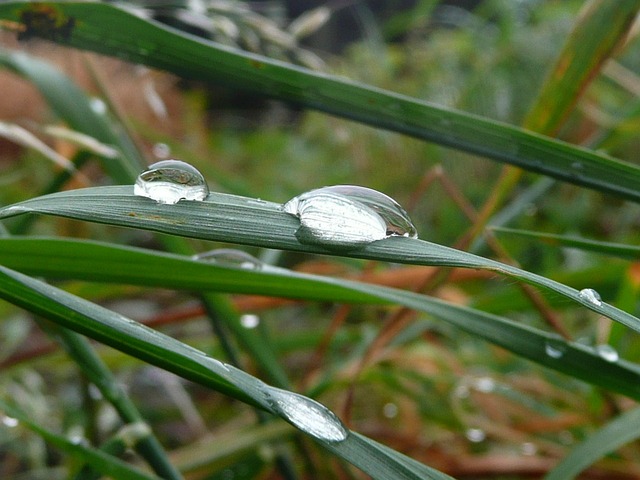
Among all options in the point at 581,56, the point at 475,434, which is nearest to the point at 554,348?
the point at 581,56

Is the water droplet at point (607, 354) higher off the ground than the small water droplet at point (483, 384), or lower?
lower

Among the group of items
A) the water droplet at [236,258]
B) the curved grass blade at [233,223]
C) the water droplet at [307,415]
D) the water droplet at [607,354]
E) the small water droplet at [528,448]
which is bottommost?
the water droplet at [307,415]

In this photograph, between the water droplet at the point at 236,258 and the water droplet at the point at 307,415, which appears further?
the water droplet at the point at 236,258

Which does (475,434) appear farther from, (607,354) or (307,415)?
(307,415)

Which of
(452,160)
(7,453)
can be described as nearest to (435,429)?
(7,453)

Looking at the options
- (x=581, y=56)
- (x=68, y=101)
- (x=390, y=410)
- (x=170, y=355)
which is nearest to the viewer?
(x=170, y=355)

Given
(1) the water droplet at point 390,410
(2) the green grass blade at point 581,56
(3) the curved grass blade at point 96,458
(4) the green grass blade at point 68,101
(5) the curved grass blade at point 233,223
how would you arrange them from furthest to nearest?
(1) the water droplet at point 390,410
(4) the green grass blade at point 68,101
(2) the green grass blade at point 581,56
(3) the curved grass blade at point 96,458
(5) the curved grass blade at point 233,223

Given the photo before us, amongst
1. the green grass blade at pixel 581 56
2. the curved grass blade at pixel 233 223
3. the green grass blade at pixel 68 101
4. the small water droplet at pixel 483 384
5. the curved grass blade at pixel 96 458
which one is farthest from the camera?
the small water droplet at pixel 483 384

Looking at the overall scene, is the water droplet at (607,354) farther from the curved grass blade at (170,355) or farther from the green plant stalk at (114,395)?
the green plant stalk at (114,395)

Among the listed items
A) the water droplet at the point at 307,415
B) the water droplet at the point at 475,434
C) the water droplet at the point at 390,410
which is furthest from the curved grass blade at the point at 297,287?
the water droplet at the point at 390,410
